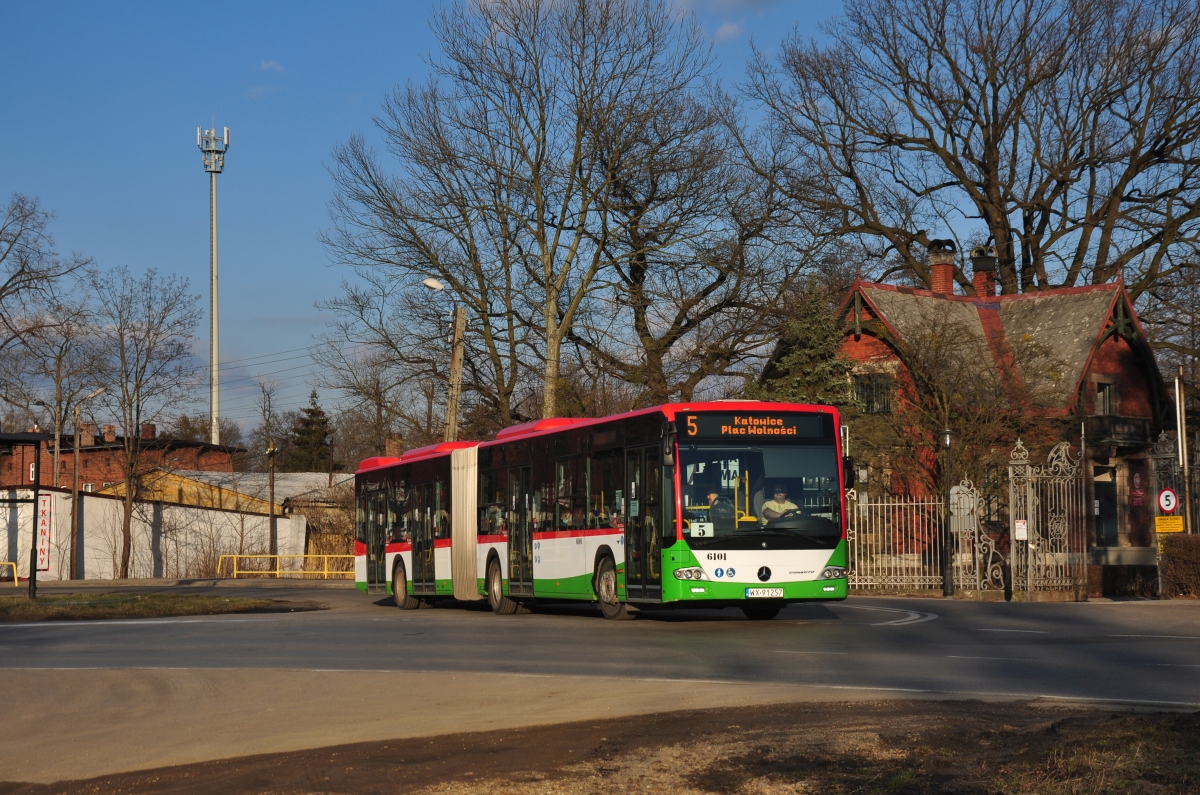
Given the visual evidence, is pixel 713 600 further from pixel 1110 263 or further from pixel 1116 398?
pixel 1110 263

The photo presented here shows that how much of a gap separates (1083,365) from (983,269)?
8.23m

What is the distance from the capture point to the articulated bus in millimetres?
19656

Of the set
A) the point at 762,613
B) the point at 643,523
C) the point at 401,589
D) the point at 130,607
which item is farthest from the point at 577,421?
the point at 130,607

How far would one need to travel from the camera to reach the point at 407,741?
392 inches

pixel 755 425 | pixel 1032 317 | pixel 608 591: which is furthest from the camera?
pixel 1032 317

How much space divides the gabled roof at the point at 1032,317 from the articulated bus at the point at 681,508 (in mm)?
19167

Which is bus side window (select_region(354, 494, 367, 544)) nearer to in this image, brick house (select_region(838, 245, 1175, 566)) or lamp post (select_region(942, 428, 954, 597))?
lamp post (select_region(942, 428, 954, 597))

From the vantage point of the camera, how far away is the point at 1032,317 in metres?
45.4

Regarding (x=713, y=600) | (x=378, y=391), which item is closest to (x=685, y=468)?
(x=713, y=600)

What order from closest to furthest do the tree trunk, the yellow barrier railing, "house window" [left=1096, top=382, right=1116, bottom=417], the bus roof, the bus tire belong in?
the bus roof, the bus tire, "house window" [left=1096, top=382, right=1116, bottom=417], the yellow barrier railing, the tree trunk

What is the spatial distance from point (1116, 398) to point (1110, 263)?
19.1 feet

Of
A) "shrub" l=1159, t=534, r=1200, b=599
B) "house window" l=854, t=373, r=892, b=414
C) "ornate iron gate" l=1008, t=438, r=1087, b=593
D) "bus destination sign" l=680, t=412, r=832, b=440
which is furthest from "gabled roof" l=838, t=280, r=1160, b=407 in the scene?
"bus destination sign" l=680, t=412, r=832, b=440

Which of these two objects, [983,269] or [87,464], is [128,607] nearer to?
[983,269]

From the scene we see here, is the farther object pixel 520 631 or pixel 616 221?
pixel 616 221
